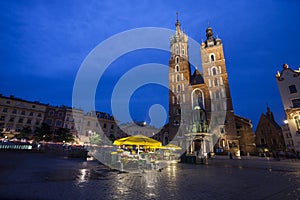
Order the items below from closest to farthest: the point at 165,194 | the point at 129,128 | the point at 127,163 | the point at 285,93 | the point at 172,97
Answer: the point at 165,194 < the point at 127,163 < the point at 285,93 < the point at 172,97 < the point at 129,128

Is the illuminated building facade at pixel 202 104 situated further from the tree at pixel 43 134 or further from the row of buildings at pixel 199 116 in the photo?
the tree at pixel 43 134

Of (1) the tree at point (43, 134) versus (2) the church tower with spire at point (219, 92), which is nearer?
(2) the church tower with spire at point (219, 92)

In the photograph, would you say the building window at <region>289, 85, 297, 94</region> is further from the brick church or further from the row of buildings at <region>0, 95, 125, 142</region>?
the row of buildings at <region>0, 95, 125, 142</region>

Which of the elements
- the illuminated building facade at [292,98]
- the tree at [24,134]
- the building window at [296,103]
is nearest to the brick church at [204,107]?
the illuminated building facade at [292,98]

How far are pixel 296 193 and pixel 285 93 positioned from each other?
104ft


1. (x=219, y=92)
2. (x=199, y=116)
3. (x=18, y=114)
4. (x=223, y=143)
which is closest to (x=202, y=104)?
(x=219, y=92)

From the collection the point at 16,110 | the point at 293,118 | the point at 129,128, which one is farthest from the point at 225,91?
the point at 16,110

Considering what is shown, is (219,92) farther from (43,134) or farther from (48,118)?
(48,118)

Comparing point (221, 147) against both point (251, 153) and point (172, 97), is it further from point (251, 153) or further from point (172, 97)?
point (172, 97)

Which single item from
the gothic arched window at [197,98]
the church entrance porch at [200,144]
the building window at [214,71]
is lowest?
the church entrance porch at [200,144]

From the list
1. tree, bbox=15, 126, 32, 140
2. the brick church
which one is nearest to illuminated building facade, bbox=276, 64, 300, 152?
the brick church

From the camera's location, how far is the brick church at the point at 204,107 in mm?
37156

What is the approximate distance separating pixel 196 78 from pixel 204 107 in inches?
447

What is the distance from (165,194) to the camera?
5336 mm
